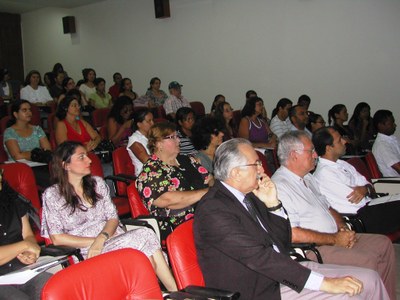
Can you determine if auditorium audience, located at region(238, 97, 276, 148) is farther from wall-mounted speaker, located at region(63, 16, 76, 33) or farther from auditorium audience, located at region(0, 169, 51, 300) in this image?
wall-mounted speaker, located at region(63, 16, 76, 33)

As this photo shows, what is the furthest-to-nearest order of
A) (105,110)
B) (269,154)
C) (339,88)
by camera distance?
(339,88), (105,110), (269,154)

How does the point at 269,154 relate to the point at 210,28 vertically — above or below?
below

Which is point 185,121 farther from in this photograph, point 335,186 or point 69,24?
point 69,24

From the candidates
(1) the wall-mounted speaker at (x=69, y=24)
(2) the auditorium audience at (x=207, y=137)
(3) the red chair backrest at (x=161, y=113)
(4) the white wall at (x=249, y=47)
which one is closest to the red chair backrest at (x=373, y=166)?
(2) the auditorium audience at (x=207, y=137)

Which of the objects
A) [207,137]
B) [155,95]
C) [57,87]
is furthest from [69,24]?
[207,137]

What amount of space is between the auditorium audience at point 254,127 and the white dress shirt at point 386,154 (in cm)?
157

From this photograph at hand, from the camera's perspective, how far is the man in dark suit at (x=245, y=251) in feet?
6.39

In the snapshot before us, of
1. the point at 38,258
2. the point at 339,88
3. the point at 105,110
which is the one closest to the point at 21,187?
the point at 38,258

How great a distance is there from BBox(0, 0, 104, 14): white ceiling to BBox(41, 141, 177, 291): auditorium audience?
8.92 metres

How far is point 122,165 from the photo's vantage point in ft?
13.8

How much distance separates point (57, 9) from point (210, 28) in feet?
15.2

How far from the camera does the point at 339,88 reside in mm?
7973

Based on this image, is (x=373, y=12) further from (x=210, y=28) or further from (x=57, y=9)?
(x=57, y=9)

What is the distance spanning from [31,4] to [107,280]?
35.7 ft
